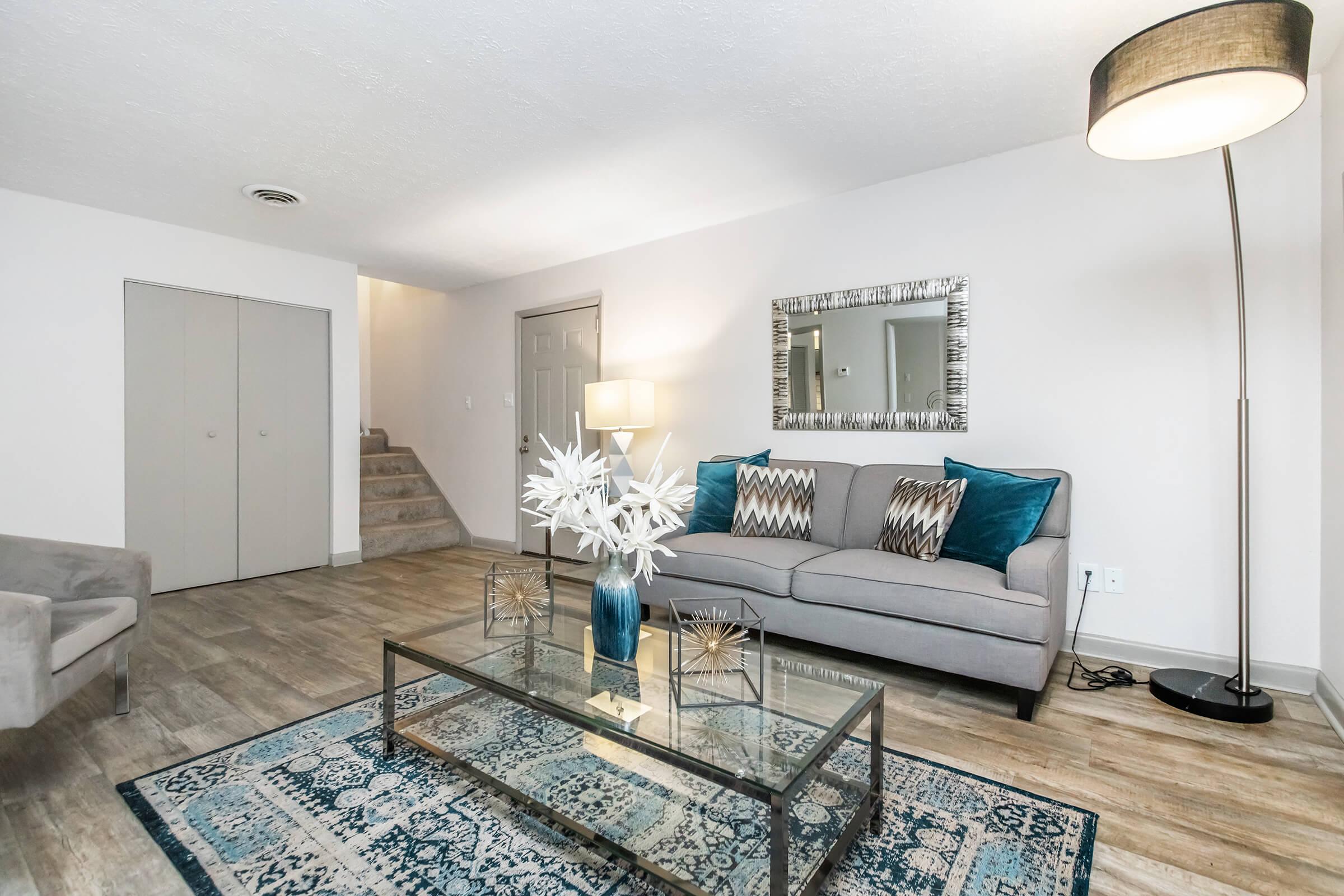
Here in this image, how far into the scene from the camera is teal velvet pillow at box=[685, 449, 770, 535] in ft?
11.4

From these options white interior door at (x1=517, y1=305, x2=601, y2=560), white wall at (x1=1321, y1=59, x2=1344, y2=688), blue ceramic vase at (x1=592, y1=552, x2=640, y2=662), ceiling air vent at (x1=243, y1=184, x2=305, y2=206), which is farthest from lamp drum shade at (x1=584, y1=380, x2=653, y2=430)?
white wall at (x1=1321, y1=59, x2=1344, y2=688)

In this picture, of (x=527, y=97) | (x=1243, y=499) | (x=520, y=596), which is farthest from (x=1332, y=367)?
(x=527, y=97)

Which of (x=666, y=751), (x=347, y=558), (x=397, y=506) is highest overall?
(x=397, y=506)

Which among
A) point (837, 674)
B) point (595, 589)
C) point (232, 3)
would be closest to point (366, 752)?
point (595, 589)

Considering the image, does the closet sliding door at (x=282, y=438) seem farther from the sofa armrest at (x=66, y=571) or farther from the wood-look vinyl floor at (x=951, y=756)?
the sofa armrest at (x=66, y=571)

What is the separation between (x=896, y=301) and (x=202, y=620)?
4.10 metres

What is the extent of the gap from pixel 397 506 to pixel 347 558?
0.78m

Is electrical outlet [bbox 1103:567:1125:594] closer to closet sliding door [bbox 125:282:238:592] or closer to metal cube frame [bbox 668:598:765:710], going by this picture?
metal cube frame [bbox 668:598:765:710]

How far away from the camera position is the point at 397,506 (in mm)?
5602

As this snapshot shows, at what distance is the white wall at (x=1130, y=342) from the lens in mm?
2453

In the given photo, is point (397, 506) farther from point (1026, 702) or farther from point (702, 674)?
point (1026, 702)

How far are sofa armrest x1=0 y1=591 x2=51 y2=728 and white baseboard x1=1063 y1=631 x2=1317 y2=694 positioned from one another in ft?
12.1

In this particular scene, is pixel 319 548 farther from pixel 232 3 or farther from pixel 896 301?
pixel 896 301

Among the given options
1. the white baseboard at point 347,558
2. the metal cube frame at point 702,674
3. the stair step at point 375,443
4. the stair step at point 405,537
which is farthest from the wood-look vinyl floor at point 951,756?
the stair step at point 375,443
